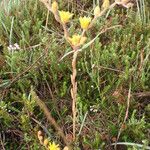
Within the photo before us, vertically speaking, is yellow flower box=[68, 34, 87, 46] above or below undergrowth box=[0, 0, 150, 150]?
above

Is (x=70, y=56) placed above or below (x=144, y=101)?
above

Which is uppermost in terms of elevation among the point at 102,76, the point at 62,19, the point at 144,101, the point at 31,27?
the point at 62,19

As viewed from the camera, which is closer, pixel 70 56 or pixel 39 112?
pixel 39 112

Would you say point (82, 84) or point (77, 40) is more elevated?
point (77, 40)

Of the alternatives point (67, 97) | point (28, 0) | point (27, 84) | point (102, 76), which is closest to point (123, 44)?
point (102, 76)

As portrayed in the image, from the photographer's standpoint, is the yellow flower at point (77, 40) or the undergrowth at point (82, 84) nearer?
the yellow flower at point (77, 40)

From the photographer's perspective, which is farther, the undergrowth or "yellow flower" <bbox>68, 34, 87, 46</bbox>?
the undergrowth

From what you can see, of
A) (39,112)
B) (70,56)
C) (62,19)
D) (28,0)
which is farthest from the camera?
(28,0)

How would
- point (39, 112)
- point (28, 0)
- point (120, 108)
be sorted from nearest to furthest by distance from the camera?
point (120, 108), point (39, 112), point (28, 0)

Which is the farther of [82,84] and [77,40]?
[82,84]

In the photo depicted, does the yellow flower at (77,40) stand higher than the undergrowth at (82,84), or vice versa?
the yellow flower at (77,40)

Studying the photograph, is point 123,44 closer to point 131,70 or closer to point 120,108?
point 131,70
